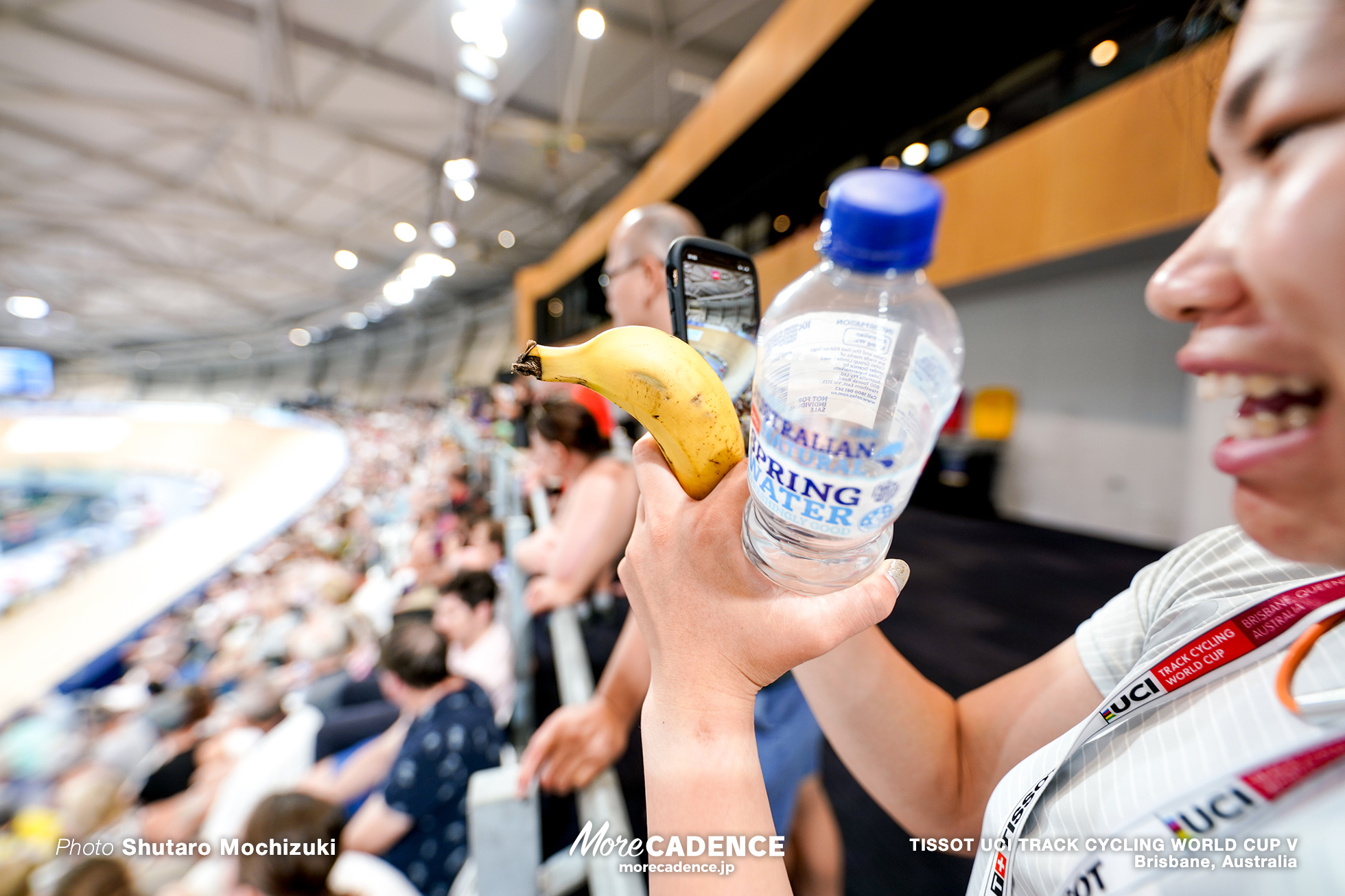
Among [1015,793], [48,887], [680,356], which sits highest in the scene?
[680,356]

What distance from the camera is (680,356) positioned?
0.59 meters

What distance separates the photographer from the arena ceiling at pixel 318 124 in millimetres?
6645

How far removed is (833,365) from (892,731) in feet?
1.73

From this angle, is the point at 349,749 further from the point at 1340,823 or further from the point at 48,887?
the point at 1340,823

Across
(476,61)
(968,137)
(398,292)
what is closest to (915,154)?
(968,137)

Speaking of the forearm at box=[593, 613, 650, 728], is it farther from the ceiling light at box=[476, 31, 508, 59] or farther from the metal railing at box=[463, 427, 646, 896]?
the ceiling light at box=[476, 31, 508, 59]

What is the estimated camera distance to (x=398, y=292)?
15.0 metres

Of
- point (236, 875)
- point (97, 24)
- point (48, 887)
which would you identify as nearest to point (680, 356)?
point (236, 875)

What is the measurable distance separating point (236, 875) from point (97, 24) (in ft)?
37.4

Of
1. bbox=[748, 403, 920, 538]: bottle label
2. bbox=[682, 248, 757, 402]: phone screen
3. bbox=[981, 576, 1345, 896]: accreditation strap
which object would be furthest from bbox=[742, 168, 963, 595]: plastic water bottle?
bbox=[981, 576, 1345, 896]: accreditation strap

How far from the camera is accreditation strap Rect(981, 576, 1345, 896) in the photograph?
457mm

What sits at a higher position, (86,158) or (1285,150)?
(86,158)

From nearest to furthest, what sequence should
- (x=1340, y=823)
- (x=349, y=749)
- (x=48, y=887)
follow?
1. (x=1340, y=823)
2. (x=48, y=887)
3. (x=349, y=749)

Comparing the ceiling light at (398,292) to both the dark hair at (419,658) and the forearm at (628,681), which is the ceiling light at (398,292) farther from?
the forearm at (628,681)
